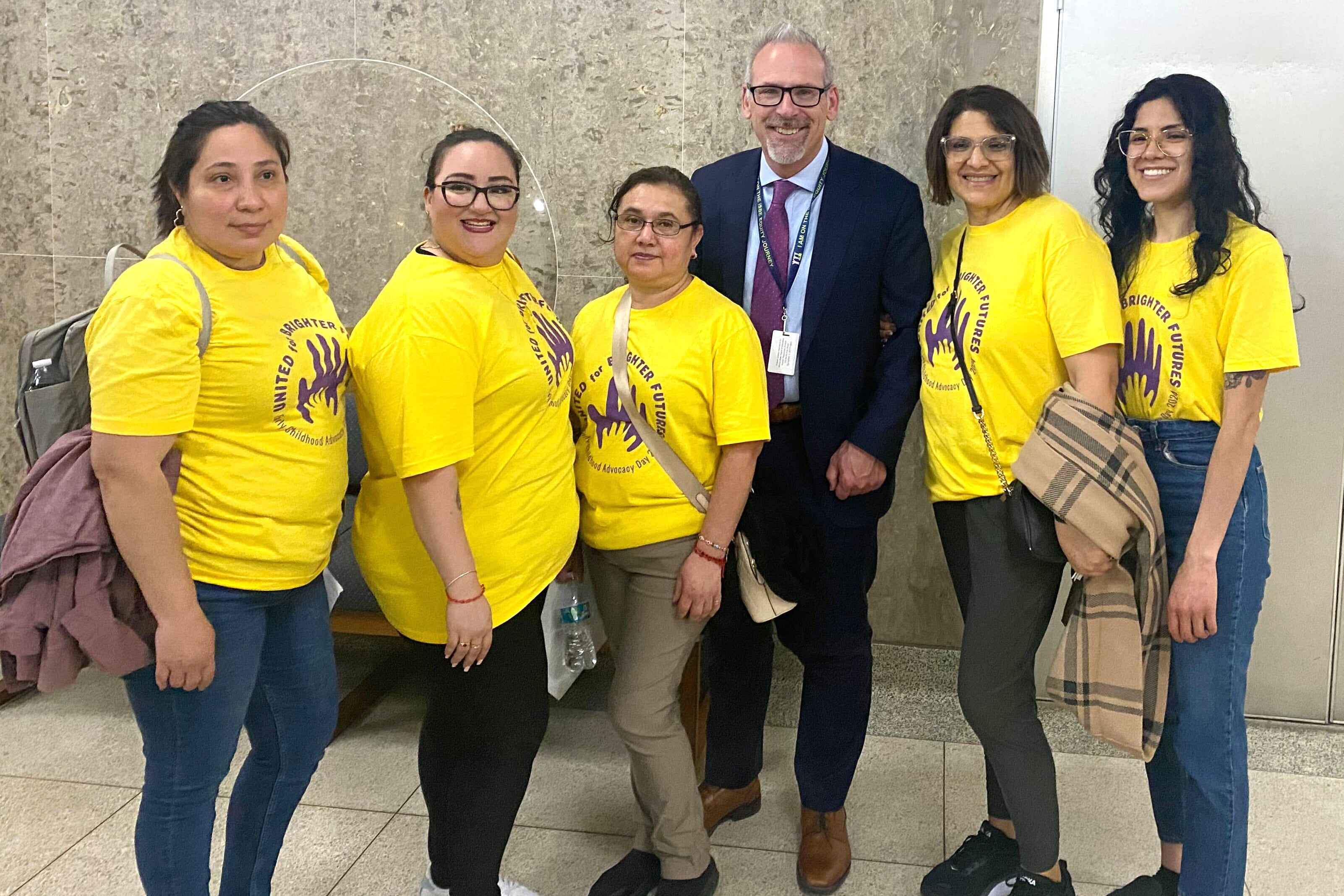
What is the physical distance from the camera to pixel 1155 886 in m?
2.18

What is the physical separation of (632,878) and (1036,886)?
2.77ft

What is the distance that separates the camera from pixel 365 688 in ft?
10.4

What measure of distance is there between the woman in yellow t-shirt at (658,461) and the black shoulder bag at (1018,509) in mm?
395

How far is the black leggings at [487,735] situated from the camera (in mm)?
1796

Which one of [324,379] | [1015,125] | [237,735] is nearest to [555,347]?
[324,379]

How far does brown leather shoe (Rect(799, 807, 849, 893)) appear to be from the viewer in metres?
2.32

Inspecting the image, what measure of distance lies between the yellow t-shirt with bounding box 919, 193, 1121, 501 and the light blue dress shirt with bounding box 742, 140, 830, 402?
30 cm

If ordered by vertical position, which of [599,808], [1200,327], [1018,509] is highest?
[1200,327]

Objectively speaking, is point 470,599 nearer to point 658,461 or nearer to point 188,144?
point 658,461

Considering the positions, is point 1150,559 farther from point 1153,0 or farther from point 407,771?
point 407,771

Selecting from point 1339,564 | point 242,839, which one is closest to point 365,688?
point 242,839

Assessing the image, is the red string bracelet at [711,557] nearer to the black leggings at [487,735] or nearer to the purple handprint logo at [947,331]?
the black leggings at [487,735]

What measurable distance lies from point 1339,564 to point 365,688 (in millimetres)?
2860

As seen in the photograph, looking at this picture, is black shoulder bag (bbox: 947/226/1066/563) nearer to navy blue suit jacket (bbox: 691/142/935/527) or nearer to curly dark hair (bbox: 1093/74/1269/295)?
navy blue suit jacket (bbox: 691/142/935/527)
